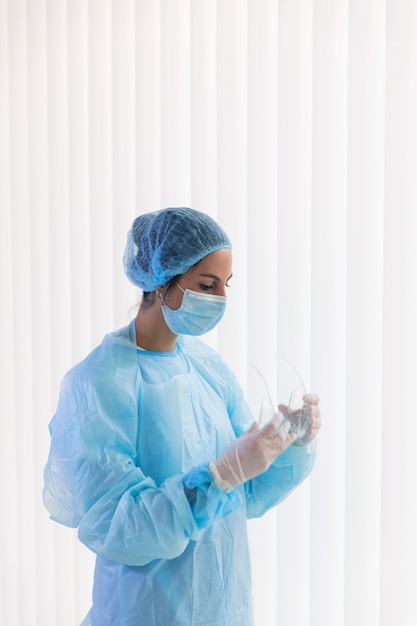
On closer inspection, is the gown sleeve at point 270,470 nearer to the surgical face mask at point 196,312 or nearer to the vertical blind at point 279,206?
the surgical face mask at point 196,312

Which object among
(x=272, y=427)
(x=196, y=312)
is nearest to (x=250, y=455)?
(x=272, y=427)

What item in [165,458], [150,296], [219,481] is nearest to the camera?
[219,481]

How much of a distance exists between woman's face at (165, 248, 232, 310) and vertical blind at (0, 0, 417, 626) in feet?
1.42

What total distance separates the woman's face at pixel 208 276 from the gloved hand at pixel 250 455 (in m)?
0.28

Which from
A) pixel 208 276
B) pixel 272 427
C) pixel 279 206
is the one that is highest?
pixel 279 206

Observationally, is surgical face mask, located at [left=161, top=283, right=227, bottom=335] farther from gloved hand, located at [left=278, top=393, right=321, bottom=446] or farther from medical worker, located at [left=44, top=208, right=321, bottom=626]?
gloved hand, located at [left=278, top=393, right=321, bottom=446]

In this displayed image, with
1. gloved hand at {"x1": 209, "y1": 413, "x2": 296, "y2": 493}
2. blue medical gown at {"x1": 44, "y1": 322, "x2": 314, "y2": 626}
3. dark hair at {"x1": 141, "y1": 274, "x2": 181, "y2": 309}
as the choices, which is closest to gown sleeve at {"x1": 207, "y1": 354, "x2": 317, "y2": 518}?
blue medical gown at {"x1": 44, "y1": 322, "x2": 314, "y2": 626}

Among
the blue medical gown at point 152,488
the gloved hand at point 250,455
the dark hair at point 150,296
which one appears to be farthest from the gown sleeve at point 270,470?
the dark hair at point 150,296

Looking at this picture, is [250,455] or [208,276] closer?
[250,455]

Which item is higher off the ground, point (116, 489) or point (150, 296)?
point (150, 296)

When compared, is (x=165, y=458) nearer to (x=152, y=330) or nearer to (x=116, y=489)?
(x=116, y=489)

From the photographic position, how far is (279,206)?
1.74 meters

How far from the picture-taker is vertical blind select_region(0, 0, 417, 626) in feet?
5.31

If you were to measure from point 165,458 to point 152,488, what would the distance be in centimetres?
9
